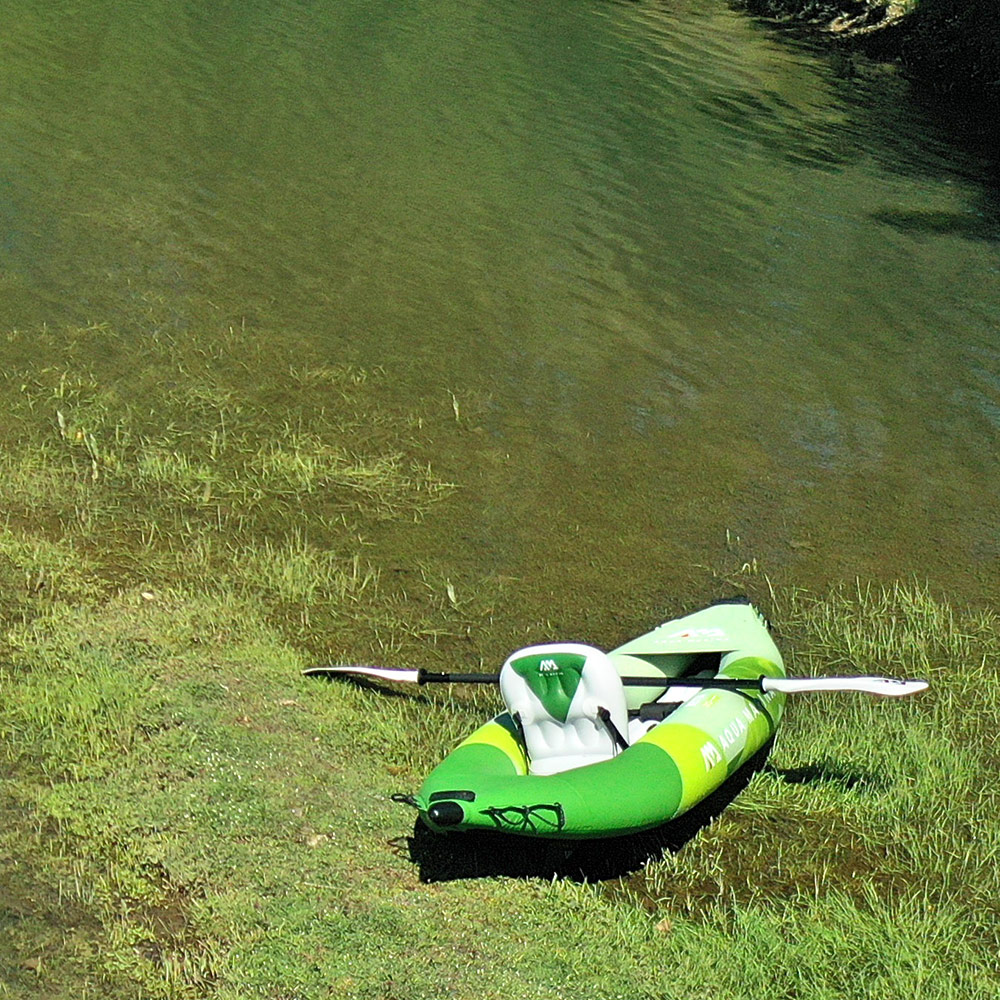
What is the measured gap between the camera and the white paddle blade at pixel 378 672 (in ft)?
20.5

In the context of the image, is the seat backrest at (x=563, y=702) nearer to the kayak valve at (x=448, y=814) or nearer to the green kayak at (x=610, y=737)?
the green kayak at (x=610, y=737)

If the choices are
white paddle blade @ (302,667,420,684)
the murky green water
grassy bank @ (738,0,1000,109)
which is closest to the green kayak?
white paddle blade @ (302,667,420,684)

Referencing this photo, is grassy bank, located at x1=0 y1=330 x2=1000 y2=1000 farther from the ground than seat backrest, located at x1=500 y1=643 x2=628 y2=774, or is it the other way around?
seat backrest, located at x1=500 y1=643 x2=628 y2=774

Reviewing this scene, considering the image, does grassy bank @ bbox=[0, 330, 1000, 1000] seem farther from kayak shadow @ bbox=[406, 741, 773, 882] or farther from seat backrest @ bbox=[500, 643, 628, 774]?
seat backrest @ bbox=[500, 643, 628, 774]

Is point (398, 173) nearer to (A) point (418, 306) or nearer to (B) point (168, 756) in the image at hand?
(A) point (418, 306)

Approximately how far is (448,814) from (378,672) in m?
1.57

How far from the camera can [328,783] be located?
220 inches

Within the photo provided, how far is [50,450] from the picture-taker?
8172 millimetres

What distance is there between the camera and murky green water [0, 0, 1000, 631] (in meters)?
8.39

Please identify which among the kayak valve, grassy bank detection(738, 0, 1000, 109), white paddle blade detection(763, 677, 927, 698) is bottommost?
the kayak valve

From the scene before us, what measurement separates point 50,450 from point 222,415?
3.90 ft

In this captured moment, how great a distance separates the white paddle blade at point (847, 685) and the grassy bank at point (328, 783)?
349 millimetres

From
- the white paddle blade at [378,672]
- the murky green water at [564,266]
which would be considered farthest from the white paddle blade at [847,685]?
the white paddle blade at [378,672]

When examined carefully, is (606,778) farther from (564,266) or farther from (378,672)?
(564,266)
